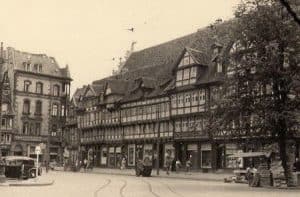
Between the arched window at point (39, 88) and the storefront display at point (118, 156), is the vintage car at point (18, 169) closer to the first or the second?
the storefront display at point (118, 156)

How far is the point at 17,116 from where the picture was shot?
91.4m

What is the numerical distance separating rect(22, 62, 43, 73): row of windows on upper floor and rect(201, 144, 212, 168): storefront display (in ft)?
156

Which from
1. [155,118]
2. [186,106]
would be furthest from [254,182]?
[155,118]

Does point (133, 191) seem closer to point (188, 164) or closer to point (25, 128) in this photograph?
point (188, 164)

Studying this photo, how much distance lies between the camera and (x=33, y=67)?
94.6 metres

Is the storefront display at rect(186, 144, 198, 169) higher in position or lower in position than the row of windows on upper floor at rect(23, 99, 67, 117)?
lower

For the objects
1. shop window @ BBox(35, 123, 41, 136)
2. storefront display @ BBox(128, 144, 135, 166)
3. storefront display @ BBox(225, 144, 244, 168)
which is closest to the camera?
storefront display @ BBox(225, 144, 244, 168)

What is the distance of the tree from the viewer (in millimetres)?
31297

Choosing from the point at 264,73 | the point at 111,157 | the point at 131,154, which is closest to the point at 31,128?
the point at 111,157

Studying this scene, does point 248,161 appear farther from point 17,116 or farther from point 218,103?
point 17,116

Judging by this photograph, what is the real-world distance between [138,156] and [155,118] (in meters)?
6.28

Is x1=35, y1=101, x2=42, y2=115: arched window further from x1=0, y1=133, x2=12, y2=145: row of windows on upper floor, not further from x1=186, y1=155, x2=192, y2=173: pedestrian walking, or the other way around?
x1=186, y1=155, x2=192, y2=173: pedestrian walking

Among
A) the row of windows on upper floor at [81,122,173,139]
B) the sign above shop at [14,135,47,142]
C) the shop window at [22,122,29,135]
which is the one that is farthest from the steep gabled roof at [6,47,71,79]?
the row of windows on upper floor at [81,122,173,139]

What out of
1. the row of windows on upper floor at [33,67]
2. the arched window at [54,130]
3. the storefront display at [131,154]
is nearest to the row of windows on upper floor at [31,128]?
the arched window at [54,130]
